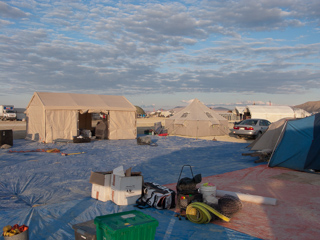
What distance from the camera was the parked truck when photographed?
4805cm

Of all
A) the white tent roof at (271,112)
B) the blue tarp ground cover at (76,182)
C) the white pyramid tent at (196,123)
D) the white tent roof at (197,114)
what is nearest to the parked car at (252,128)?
the white pyramid tent at (196,123)

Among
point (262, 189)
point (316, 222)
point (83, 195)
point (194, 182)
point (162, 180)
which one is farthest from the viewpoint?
point (162, 180)

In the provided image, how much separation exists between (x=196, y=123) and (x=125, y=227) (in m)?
19.2

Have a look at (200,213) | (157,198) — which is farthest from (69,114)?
(200,213)

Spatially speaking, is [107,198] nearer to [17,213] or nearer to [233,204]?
[17,213]

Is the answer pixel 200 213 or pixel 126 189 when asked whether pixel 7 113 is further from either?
pixel 200 213

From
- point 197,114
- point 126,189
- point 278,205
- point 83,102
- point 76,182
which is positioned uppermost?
point 83,102

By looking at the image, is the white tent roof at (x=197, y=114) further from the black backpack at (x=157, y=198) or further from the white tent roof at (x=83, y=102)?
the black backpack at (x=157, y=198)

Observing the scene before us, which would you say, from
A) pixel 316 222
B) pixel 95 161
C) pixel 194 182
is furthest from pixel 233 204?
pixel 95 161

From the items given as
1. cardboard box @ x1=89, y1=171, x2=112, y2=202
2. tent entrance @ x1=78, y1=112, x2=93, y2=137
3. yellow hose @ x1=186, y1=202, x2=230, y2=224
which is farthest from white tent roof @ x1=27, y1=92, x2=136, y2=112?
yellow hose @ x1=186, y1=202, x2=230, y2=224

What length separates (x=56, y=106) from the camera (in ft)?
56.5

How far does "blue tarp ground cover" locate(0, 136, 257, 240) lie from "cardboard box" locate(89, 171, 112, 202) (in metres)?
0.15

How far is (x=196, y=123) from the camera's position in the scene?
22234 mm

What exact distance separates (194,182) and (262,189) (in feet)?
7.88
